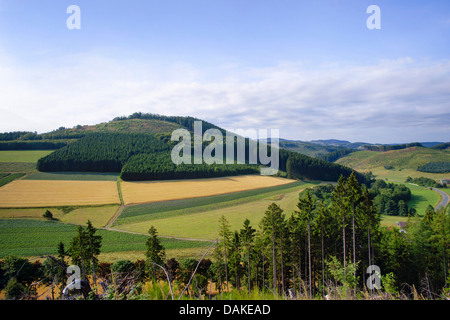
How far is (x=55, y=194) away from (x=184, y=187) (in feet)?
118

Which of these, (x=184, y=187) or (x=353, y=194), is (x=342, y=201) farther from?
(x=184, y=187)

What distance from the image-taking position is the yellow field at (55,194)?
53.8 m

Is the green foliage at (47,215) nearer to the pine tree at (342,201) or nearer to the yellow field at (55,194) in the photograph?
the yellow field at (55,194)

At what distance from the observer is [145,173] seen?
84.4 metres

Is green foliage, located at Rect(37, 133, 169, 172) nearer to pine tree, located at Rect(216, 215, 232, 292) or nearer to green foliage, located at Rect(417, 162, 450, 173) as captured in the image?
pine tree, located at Rect(216, 215, 232, 292)

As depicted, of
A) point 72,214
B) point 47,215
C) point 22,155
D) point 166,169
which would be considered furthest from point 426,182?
Answer: point 22,155

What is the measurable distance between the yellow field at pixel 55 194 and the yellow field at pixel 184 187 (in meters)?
4.82

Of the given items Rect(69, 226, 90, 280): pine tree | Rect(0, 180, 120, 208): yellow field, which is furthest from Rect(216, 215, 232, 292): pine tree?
Rect(0, 180, 120, 208): yellow field

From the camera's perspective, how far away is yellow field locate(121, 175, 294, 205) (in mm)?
66550

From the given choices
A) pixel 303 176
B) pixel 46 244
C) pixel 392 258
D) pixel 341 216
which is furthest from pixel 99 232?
pixel 303 176

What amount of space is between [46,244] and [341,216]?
→ 148 feet

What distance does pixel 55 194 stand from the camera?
199 feet

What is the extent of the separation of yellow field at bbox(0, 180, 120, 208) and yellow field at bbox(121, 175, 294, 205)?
482cm
